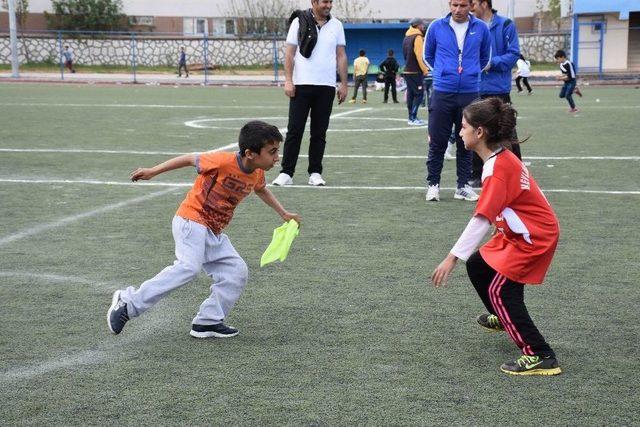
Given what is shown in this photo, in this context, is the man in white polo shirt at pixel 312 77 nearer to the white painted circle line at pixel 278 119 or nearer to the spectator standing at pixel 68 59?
the white painted circle line at pixel 278 119

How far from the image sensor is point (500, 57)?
10062 mm

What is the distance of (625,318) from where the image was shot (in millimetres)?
5527

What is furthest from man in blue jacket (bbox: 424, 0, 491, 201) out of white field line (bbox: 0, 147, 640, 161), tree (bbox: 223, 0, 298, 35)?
tree (bbox: 223, 0, 298, 35)

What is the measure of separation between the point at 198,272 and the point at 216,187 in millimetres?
457

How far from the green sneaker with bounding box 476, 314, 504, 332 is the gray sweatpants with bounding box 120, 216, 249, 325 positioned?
1.29 metres

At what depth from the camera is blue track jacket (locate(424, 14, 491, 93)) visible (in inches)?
375

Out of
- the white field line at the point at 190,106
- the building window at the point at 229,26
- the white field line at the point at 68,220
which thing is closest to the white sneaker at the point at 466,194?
the white field line at the point at 68,220

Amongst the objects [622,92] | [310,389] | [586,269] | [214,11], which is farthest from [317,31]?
[214,11]

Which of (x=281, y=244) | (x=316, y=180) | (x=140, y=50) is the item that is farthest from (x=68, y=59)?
(x=281, y=244)

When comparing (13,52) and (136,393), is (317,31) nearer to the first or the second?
(136,393)

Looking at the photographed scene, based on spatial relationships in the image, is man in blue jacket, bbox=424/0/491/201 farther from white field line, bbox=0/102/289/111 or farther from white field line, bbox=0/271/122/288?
white field line, bbox=0/102/289/111

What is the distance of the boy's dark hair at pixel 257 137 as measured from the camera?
510 cm

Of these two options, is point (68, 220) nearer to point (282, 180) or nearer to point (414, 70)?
point (282, 180)

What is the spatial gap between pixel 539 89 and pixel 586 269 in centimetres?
2993
